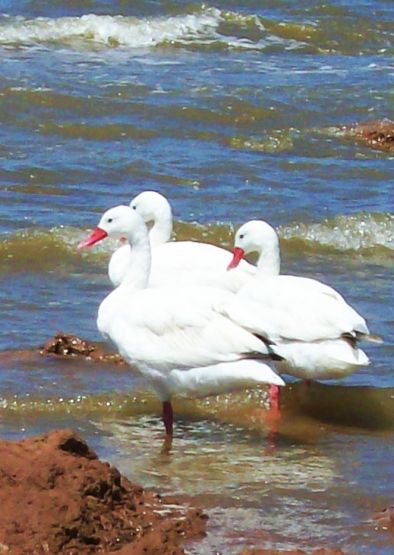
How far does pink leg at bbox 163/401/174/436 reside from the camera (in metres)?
7.40

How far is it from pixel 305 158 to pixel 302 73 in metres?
3.53

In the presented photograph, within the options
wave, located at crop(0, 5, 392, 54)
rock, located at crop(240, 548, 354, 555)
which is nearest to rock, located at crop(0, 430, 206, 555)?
rock, located at crop(240, 548, 354, 555)

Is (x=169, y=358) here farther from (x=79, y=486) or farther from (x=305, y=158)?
(x=305, y=158)

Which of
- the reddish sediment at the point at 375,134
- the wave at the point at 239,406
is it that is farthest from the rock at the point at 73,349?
the reddish sediment at the point at 375,134

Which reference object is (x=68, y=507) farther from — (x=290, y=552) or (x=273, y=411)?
(x=273, y=411)

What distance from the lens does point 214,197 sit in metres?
12.0

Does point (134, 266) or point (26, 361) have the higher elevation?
point (134, 266)

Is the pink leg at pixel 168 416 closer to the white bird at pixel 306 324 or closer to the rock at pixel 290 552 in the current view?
the white bird at pixel 306 324

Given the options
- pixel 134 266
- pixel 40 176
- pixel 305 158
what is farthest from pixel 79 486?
pixel 305 158

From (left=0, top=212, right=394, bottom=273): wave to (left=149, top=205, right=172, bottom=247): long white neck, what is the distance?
0.49m

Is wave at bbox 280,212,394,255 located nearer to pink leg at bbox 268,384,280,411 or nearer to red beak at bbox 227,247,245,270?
red beak at bbox 227,247,245,270

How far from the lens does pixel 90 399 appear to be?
774 cm

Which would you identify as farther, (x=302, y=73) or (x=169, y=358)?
(x=302, y=73)

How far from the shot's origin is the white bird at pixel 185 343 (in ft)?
23.7
